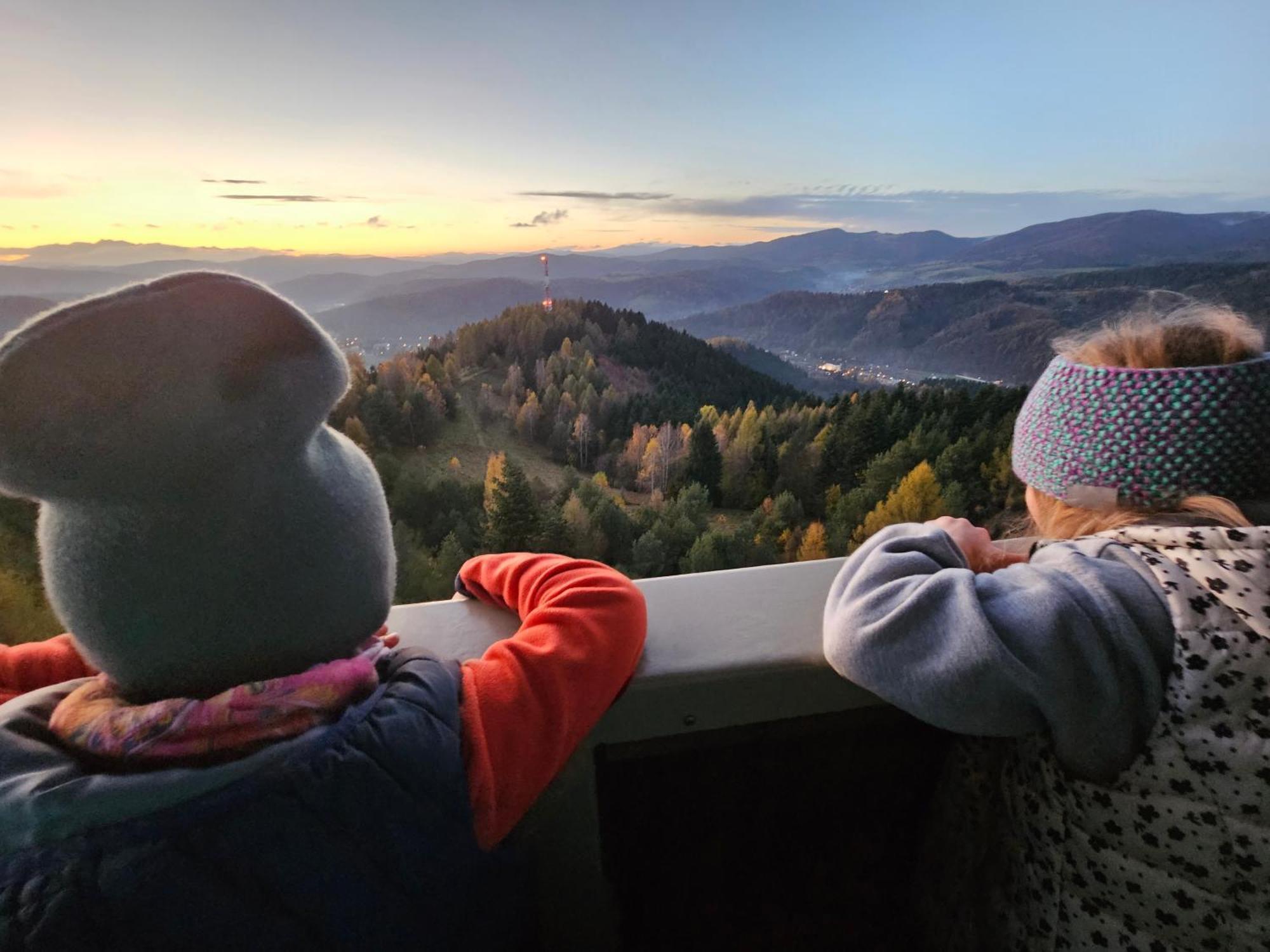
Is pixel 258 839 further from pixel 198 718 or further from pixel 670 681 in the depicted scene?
pixel 670 681

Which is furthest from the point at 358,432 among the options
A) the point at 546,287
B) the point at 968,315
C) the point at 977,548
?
the point at 968,315

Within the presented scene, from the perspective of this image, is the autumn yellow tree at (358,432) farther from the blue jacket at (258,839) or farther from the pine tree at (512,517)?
the blue jacket at (258,839)

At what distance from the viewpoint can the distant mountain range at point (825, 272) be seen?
1717 mm

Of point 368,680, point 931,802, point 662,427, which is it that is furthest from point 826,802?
point 368,680

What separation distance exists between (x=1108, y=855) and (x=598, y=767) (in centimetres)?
76

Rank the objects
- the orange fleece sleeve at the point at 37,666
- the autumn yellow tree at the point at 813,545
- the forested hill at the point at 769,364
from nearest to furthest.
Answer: the orange fleece sleeve at the point at 37,666 < the autumn yellow tree at the point at 813,545 < the forested hill at the point at 769,364

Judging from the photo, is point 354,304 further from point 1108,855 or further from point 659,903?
point 1108,855

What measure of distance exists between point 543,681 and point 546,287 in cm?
108

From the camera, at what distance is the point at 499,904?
39.6 inches

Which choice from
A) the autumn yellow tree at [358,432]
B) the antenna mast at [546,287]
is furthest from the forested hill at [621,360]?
the autumn yellow tree at [358,432]

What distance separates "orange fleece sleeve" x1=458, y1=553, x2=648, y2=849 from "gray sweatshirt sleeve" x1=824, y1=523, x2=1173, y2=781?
36 cm

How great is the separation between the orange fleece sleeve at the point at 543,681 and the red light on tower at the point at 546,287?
0.75 meters

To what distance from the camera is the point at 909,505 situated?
5.50 feet

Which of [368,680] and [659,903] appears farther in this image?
[659,903]
